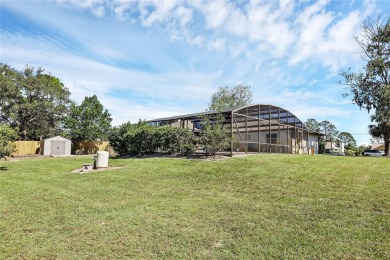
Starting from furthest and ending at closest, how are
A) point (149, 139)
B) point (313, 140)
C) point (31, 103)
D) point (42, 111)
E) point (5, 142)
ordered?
point (313, 140) < point (42, 111) < point (31, 103) < point (149, 139) < point (5, 142)

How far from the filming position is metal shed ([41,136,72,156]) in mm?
25219

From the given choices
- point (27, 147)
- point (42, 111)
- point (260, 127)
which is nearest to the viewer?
point (260, 127)

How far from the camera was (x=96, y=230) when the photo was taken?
4.39 meters

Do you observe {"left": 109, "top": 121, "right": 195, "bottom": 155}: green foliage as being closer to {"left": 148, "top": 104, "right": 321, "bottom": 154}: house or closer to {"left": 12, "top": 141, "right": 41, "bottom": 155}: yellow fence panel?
{"left": 148, "top": 104, "right": 321, "bottom": 154}: house

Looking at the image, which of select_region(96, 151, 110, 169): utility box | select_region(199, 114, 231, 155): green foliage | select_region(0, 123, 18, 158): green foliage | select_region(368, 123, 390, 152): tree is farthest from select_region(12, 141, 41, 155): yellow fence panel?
select_region(368, 123, 390, 152): tree

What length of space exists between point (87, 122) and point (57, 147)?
Answer: 15.8ft

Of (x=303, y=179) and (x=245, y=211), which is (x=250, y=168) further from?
(x=245, y=211)

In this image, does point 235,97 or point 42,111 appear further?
point 235,97

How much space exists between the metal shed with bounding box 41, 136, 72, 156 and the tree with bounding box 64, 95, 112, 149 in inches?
128

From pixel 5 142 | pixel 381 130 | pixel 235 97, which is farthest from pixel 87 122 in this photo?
pixel 381 130

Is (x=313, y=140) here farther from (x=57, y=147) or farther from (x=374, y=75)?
(x=57, y=147)

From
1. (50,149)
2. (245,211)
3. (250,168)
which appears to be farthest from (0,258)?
(50,149)

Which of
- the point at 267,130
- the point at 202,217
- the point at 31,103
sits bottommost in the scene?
the point at 202,217

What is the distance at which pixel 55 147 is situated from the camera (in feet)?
83.7
